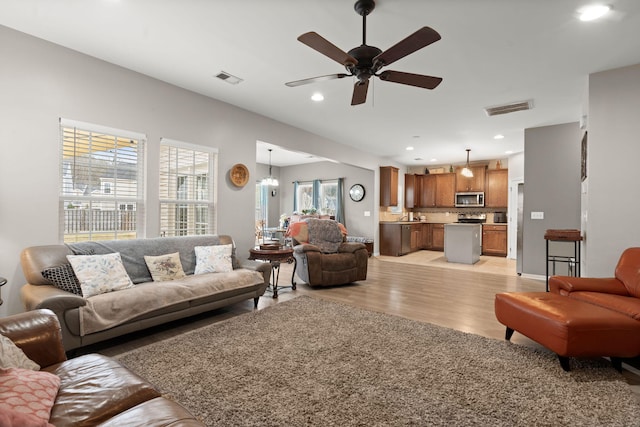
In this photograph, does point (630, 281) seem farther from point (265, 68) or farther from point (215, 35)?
point (215, 35)

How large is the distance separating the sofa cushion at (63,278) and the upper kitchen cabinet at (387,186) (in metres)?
7.22

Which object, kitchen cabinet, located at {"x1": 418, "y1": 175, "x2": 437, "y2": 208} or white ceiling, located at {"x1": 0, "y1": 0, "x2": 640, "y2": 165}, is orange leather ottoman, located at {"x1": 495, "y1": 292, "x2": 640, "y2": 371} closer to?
white ceiling, located at {"x1": 0, "y1": 0, "x2": 640, "y2": 165}

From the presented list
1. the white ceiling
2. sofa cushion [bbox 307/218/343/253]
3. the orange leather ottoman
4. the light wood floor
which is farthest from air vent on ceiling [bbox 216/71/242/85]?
the orange leather ottoman

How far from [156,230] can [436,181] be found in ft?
27.3

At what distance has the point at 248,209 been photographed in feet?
16.1

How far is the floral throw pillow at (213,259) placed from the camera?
3670 millimetres

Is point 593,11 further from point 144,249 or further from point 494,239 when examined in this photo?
point 494,239


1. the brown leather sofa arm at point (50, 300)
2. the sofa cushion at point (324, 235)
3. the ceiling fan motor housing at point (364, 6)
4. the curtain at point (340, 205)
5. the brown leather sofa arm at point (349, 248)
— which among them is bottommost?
the brown leather sofa arm at point (50, 300)

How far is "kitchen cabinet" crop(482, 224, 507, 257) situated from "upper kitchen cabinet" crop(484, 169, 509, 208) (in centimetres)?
68

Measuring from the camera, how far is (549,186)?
5441 millimetres

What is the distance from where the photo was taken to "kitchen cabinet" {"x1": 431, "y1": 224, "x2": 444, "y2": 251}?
9578 mm

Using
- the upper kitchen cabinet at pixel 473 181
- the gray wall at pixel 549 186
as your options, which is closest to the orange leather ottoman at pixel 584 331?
the gray wall at pixel 549 186

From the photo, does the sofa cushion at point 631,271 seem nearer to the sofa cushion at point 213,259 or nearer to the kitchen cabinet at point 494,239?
the sofa cushion at point 213,259

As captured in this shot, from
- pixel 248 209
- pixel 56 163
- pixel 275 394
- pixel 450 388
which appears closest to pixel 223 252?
pixel 248 209
